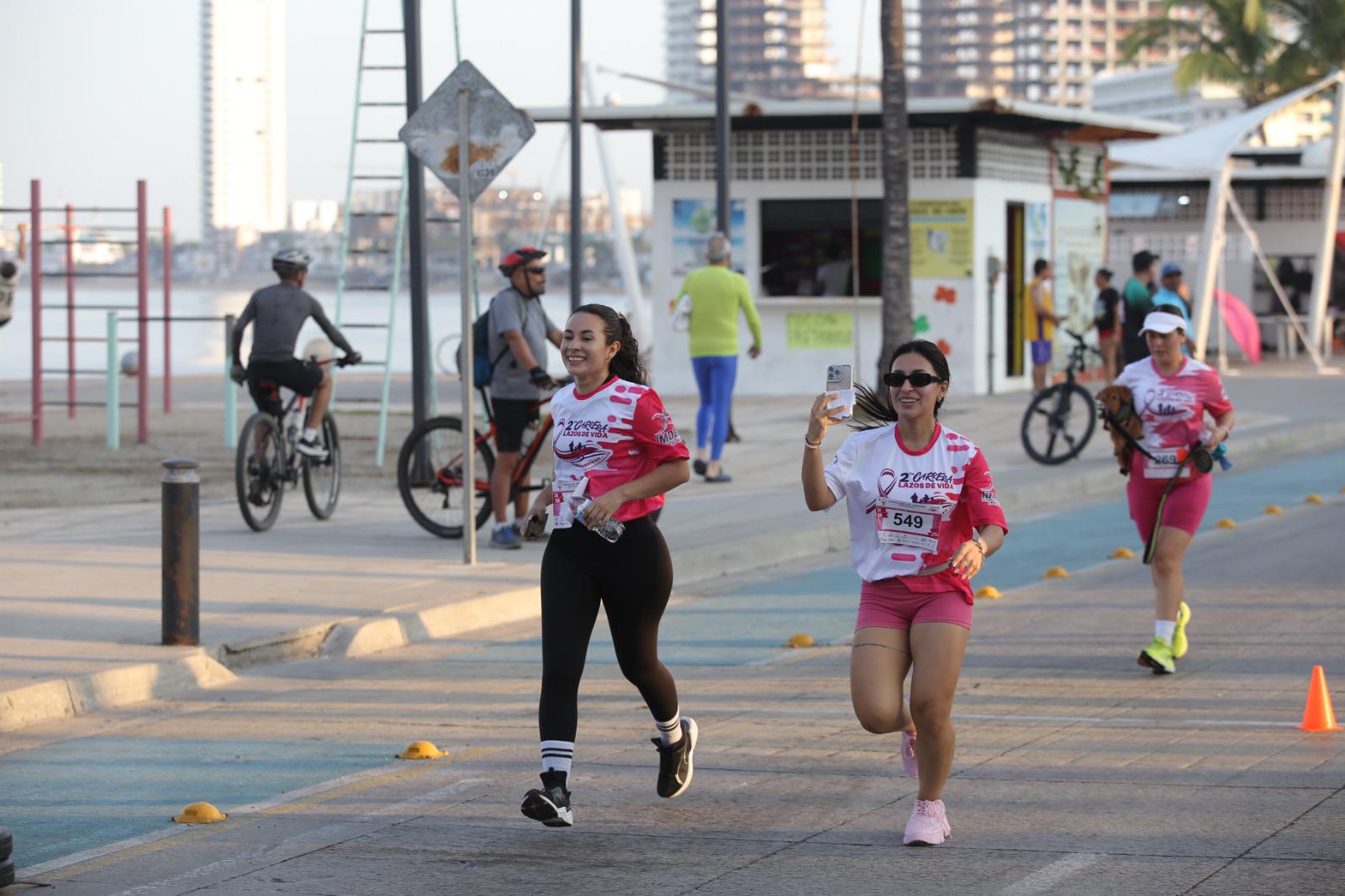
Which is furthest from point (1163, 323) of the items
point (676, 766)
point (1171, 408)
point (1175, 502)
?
point (676, 766)

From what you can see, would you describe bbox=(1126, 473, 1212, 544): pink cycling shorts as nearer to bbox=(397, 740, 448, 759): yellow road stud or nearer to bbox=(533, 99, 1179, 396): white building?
bbox=(397, 740, 448, 759): yellow road stud

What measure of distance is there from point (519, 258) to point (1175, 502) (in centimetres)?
482

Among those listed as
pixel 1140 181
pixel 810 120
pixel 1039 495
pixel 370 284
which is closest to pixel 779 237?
pixel 810 120

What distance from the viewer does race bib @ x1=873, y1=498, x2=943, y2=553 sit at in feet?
19.6

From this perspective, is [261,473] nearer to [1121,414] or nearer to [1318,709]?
[1121,414]

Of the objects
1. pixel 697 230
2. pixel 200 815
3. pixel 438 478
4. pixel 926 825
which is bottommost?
pixel 200 815

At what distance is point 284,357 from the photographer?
13.6m

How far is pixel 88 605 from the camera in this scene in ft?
34.0

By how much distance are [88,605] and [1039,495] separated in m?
8.93

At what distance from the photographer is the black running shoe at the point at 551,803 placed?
19.6ft

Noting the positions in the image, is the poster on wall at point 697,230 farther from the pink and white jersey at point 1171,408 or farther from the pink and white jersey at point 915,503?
the pink and white jersey at point 915,503

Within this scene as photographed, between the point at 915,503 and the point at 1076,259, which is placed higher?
the point at 1076,259

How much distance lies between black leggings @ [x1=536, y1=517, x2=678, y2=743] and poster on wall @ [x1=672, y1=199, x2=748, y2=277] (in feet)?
67.2

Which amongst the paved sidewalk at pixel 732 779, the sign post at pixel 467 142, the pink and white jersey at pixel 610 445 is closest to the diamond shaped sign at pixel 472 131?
the sign post at pixel 467 142
